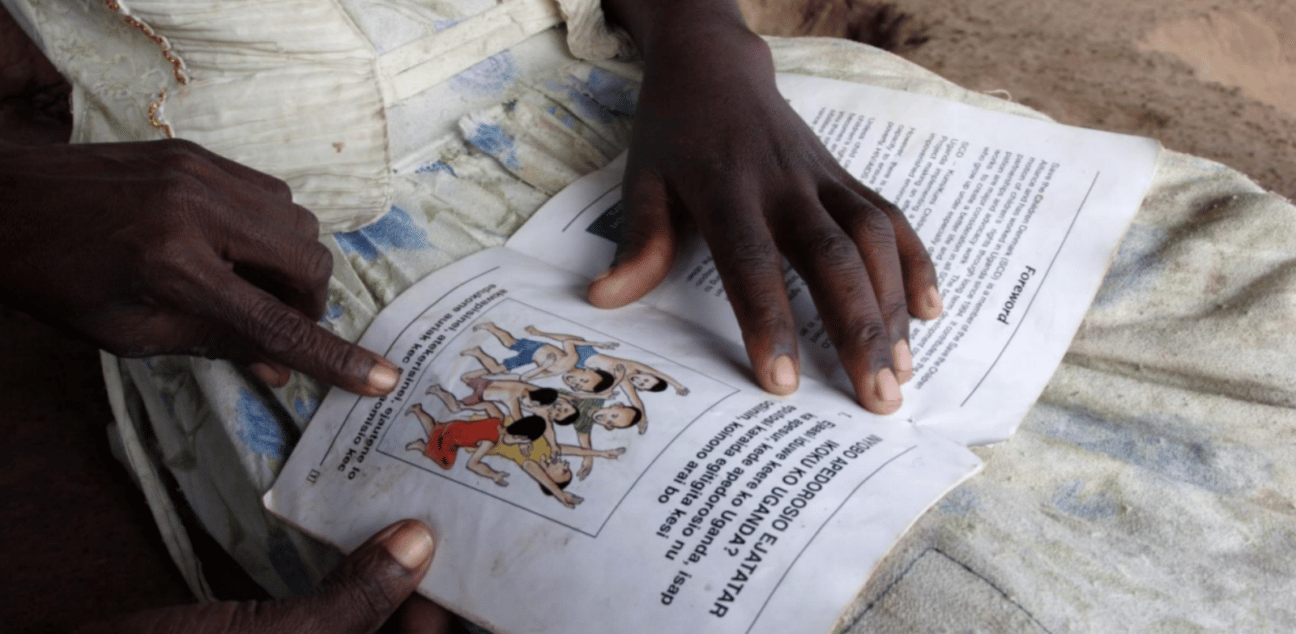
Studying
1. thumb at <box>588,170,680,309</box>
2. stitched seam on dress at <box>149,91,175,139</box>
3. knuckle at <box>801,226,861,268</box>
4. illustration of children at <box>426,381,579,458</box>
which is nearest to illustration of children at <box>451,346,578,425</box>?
illustration of children at <box>426,381,579,458</box>

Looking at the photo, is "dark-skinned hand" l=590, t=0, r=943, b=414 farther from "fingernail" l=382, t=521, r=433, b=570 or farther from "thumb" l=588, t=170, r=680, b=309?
"fingernail" l=382, t=521, r=433, b=570

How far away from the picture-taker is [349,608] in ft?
1.79

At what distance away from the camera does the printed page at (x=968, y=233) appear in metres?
0.68

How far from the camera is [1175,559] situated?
1.82 ft

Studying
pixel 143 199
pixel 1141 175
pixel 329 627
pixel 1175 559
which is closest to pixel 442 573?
pixel 329 627

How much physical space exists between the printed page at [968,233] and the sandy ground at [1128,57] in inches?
27.5

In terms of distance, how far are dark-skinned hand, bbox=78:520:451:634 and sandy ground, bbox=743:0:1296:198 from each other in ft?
4.11

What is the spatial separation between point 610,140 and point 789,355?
0.37 m

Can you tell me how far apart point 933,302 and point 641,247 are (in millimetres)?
222

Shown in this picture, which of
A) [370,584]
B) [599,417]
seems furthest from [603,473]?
[370,584]

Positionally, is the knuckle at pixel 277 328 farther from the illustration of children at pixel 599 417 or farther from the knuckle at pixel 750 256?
the knuckle at pixel 750 256

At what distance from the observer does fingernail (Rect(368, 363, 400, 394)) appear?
630 mm

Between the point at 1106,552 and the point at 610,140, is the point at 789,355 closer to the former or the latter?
A: the point at 1106,552

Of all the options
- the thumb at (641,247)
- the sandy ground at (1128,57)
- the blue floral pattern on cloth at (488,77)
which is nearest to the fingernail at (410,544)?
the thumb at (641,247)
